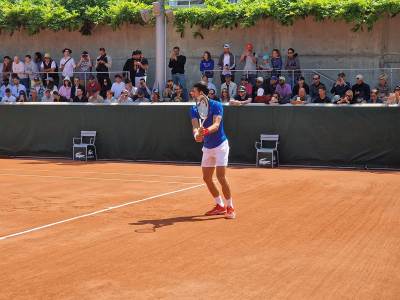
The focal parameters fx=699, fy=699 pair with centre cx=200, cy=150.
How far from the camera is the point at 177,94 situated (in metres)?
23.1

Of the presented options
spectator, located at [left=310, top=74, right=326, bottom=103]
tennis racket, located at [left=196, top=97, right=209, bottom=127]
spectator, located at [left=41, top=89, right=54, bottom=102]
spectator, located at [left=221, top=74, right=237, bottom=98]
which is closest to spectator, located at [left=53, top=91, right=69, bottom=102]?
spectator, located at [left=41, top=89, right=54, bottom=102]

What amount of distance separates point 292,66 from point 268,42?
9.83ft

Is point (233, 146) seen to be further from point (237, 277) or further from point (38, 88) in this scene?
point (237, 277)

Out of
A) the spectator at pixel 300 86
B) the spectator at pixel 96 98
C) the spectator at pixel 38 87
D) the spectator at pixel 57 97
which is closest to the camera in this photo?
the spectator at pixel 300 86

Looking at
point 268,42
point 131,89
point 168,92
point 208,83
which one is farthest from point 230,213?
point 268,42

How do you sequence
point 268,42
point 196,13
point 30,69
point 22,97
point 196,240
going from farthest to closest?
1. point 30,69
2. point 196,13
3. point 268,42
4. point 22,97
5. point 196,240

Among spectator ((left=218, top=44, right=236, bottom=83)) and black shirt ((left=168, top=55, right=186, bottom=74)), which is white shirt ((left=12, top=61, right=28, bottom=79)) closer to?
black shirt ((left=168, top=55, right=186, bottom=74))

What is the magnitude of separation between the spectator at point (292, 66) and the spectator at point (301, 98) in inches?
69.2

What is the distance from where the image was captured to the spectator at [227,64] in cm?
2373

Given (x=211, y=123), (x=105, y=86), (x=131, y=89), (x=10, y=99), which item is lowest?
(x=211, y=123)

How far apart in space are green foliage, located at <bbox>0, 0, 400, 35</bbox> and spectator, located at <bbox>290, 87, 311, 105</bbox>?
4.48m

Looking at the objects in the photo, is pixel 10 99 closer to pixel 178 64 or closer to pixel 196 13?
pixel 178 64

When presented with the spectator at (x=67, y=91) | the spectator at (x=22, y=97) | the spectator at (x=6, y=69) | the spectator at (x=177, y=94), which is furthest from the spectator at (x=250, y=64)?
the spectator at (x=6, y=69)

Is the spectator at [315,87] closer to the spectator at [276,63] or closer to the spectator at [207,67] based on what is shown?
the spectator at [276,63]
